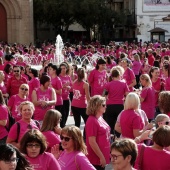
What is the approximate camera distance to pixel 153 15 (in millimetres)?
48812

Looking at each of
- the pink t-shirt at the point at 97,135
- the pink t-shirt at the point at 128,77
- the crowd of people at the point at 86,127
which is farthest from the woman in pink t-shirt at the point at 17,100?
the pink t-shirt at the point at 128,77

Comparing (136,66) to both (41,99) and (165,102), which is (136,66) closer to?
(41,99)

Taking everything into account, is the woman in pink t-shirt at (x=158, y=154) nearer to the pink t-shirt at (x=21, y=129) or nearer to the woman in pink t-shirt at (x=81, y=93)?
the pink t-shirt at (x=21, y=129)

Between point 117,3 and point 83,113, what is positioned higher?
point 117,3

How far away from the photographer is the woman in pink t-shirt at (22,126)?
23.5 feet

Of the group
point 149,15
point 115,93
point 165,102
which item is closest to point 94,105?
point 165,102

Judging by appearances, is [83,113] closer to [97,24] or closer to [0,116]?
[0,116]

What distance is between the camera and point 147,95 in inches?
405

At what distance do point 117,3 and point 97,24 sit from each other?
982 cm

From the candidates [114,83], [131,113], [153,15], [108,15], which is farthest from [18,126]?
[153,15]

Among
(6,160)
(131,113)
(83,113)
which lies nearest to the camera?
(6,160)

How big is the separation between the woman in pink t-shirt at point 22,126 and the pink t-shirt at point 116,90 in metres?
3.39

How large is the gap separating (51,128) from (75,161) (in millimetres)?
1100

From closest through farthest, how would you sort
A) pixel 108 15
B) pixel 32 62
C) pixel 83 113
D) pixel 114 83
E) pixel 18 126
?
pixel 18 126 < pixel 114 83 < pixel 83 113 < pixel 32 62 < pixel 108 15
